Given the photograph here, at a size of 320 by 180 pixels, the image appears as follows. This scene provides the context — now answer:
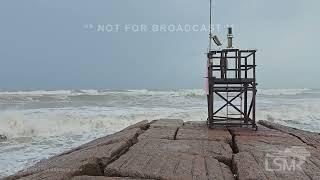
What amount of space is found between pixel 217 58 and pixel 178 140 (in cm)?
352

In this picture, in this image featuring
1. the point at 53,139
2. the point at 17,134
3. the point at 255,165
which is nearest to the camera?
the point at 255,165

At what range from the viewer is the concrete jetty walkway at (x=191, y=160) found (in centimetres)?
556

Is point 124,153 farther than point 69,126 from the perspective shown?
No

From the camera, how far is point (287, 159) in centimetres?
671

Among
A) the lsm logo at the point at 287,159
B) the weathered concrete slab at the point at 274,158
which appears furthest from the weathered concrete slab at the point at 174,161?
the lsm logo at the point at 287,159

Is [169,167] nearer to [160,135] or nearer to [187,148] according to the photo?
[187,148]

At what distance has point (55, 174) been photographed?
5.48 m

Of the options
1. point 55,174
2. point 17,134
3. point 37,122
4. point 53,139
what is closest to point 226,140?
point 55,174

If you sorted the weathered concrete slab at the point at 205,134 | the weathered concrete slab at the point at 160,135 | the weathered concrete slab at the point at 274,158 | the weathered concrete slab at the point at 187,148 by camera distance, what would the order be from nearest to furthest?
the weathered concrete slab at the point at 274,158 < the weathered concrete slab at the point at 187,148 < the weathered concrete slab at the point at 205,134 < the weathered concrete slab at the point at 160,135

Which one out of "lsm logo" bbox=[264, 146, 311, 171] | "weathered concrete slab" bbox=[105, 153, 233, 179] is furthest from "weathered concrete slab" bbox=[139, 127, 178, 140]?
"lsm logo" bbox=[264, 146, 311, 171]

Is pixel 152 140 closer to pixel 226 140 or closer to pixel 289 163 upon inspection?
pixel 226 140

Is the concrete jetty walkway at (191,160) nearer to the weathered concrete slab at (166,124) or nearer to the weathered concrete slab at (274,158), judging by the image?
the weathered concrete slab at (274,158)

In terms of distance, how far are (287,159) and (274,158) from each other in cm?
23

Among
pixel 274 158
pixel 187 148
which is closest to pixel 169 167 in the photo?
pixel 187 148
